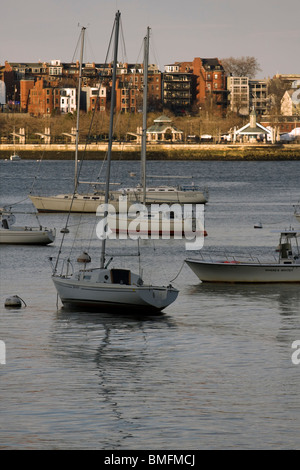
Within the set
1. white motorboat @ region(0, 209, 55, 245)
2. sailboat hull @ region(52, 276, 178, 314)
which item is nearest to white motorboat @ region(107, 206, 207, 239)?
white motorboat @ region(0, 209, 55, 245)

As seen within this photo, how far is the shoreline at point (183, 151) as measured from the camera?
581ft

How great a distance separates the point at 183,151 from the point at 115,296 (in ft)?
506

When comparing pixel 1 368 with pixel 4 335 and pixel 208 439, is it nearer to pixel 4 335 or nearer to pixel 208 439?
pixel 4 335

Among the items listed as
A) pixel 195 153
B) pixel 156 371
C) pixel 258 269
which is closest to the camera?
pixel 156 371

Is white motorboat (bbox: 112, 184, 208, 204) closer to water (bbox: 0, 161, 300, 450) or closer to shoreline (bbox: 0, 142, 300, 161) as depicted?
water (bbox: 0, 161, 300, 450)

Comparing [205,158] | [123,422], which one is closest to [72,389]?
[123,422]

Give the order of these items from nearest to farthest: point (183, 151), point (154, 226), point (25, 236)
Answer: point (25, 236) → point (154, 226) → point (183, 151)

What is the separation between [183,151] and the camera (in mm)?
179875

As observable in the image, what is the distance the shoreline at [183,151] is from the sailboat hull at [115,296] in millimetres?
146424

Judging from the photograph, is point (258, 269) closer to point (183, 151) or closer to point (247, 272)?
point (247, 272)

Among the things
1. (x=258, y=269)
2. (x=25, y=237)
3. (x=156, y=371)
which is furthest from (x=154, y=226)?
(x=156, y=371)

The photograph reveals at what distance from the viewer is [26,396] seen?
19531 millimetres

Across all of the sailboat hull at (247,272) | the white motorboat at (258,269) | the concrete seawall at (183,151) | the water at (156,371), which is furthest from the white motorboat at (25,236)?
the concrete seawall at (183,151)

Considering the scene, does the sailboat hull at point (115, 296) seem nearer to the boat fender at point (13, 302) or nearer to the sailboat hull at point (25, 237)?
the boat fender at point (13, 302)
